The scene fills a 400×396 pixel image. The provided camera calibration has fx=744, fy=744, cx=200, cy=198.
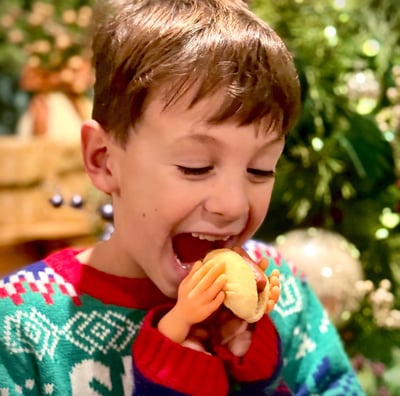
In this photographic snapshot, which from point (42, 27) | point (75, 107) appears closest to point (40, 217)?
point (75, 107)

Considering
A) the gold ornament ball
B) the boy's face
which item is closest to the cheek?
the boy's face

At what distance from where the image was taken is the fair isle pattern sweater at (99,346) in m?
0.70

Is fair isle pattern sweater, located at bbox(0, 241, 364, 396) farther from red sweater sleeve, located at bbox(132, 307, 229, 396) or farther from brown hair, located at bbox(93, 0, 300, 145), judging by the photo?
brown hair, located at bbox(93, 0, 300, 145)

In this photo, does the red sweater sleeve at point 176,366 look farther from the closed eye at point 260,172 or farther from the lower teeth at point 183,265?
the closed eye at point 260,172

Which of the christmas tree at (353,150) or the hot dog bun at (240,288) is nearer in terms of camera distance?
the hot dog bun at (240,288)

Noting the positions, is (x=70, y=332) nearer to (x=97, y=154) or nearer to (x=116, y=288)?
(x=116, y=288)

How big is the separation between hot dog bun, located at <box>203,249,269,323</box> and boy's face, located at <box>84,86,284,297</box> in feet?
0.11

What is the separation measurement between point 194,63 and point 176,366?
0.28m

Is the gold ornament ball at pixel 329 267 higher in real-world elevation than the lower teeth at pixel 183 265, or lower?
lower

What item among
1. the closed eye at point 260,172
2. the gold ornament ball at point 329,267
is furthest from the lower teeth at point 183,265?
the gold ornament ball at point 329,267

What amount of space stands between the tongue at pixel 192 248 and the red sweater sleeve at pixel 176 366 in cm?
9

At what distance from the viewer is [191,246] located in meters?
0.76

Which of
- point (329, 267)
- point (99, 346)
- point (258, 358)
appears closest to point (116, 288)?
point (99, 346)

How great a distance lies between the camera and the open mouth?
0.75 m
